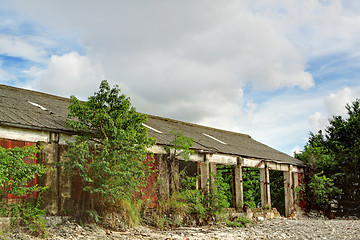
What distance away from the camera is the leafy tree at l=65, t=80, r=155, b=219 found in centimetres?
965

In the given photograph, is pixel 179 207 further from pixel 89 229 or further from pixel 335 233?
pixel 335 233

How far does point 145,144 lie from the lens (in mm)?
10758

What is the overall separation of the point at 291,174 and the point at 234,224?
7643 millimetres

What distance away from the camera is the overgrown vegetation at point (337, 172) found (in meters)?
20.5

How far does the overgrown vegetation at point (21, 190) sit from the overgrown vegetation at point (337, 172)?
15.3 meters

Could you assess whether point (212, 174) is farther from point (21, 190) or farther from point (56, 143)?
point (21, 190)

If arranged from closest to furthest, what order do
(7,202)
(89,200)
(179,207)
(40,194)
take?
1. (7,202)
2. (40,194)
3. (89,200)
4. (179,207)

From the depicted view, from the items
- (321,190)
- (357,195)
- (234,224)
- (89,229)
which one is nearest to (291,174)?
(321,190)

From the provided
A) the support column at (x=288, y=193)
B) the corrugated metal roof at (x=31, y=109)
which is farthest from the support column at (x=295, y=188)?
the corrugated metal roof at (x=31, y=109)

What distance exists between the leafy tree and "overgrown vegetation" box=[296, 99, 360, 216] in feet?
42.4

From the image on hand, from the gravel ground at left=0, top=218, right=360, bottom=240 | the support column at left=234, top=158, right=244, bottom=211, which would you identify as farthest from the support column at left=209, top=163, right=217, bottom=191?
the support column at left=234, top=158, right=244, bottom=211

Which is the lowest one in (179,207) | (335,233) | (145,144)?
(335,233)

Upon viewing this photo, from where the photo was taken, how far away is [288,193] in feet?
64.6

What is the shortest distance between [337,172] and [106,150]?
15.9 metres
